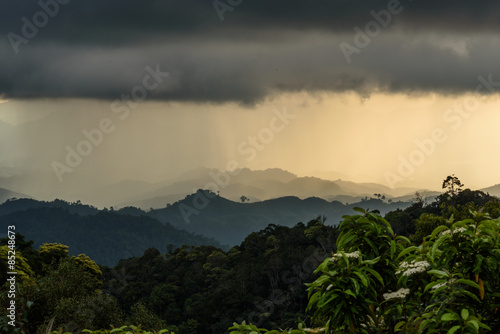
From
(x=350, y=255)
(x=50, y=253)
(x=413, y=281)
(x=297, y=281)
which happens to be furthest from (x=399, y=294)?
(x=297, y=281)

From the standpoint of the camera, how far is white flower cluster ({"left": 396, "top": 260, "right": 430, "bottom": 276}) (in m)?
6.91

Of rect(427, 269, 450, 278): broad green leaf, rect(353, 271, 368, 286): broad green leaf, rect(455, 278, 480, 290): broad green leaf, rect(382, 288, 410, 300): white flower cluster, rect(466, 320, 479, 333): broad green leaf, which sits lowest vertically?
rect(466, 320, 479, 333): broad green leaf

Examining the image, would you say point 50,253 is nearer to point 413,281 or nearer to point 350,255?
point 413,281

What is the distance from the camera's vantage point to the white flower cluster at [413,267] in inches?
272

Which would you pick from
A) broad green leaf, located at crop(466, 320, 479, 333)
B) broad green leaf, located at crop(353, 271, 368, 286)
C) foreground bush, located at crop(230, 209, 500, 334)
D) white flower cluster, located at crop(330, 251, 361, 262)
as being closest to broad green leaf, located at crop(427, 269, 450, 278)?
foreground bush, located at crop(230, 209, 500, 334)

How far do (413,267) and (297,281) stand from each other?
69094mm

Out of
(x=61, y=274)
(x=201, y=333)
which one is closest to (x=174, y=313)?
(x=201, y=333)

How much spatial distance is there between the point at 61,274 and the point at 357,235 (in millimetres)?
26089

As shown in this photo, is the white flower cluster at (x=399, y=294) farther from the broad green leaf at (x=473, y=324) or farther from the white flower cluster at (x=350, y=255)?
the broad green leaf at (x=473, y=324)

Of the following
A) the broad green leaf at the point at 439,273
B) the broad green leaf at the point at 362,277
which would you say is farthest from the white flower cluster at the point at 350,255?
the broad green leaf at the point at 439,273

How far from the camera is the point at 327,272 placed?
702 cm

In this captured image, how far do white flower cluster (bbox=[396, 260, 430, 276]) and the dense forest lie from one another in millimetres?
28

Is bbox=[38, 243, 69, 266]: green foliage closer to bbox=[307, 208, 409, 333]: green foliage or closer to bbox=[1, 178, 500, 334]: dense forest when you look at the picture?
bbox=[1, 178, 500, 334]: dense forest

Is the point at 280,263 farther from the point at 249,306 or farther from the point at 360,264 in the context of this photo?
the point at 360,264
